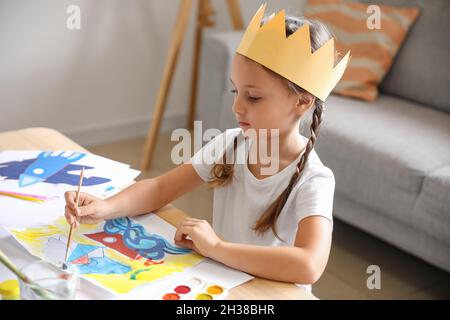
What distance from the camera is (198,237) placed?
1157 millimetres

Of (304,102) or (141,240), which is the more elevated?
(304,102)

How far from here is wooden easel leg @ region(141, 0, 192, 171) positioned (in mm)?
2957

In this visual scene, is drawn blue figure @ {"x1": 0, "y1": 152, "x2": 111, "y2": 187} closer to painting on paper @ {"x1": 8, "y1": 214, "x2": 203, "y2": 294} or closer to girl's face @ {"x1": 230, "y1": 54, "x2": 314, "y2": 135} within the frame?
painting on paper @ {"x1": 8, "y1": 214, "x2": 203, "y2": 294}

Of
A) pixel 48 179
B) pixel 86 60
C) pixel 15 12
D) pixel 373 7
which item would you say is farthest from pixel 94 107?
pixel 48 179

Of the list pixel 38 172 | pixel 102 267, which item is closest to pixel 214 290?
pixel 102 267

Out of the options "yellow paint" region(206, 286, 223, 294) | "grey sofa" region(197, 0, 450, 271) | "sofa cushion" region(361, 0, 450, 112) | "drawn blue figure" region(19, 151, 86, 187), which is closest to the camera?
"yellow paint" region(206, 286, 223, 294)

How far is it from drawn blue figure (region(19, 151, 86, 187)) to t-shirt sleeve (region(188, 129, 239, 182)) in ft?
0.90

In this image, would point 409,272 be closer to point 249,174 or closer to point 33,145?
point 249,174

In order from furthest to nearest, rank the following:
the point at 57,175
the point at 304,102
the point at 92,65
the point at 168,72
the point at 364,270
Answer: the point at 92,65
the point at 168,72
the point at 364,270
the point at 57,175
the point at 304,102

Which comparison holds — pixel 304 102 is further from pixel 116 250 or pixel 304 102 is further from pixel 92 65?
pixel 92 65

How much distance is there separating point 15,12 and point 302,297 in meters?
2.16

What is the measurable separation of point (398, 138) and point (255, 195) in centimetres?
111

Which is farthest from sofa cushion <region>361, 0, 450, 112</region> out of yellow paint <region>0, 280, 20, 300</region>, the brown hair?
yellow paint <region>0, 280, 20, 300</region>

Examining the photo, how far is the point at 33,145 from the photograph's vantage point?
1.57 metres
